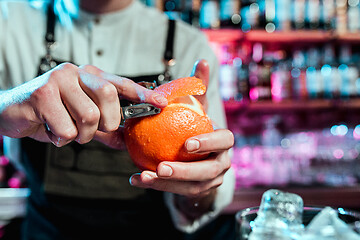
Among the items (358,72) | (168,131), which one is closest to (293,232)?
(168,131)

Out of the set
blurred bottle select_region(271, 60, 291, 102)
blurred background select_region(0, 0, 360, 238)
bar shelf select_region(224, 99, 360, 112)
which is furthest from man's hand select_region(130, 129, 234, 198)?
blurred bottle select_region(271, 60, 291, 102)

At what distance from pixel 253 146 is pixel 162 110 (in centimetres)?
243

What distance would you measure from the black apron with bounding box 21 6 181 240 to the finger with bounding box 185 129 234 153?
0.66 metres

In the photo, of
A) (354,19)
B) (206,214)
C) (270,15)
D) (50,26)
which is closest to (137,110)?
(206,214)

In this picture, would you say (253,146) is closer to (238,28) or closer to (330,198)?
(330,198)

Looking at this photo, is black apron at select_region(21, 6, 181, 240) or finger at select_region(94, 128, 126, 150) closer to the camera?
finger at select_region(94, 128, 126, 150)

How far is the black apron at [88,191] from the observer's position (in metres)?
1.29

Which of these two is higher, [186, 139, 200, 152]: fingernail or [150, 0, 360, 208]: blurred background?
[186, 139, 200, 152]: fingernail

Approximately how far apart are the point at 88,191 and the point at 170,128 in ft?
2.58

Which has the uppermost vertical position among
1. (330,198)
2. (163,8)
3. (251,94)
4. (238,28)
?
(163,8)

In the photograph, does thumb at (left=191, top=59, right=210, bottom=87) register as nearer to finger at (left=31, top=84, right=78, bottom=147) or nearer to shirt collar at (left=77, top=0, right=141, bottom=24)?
finger at (left=31, top=84, right=78, bottom=147)

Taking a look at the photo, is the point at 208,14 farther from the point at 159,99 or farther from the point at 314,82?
the point at 159,99

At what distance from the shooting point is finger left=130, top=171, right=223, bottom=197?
24.4 inches

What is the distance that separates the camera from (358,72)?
9.96 ft
